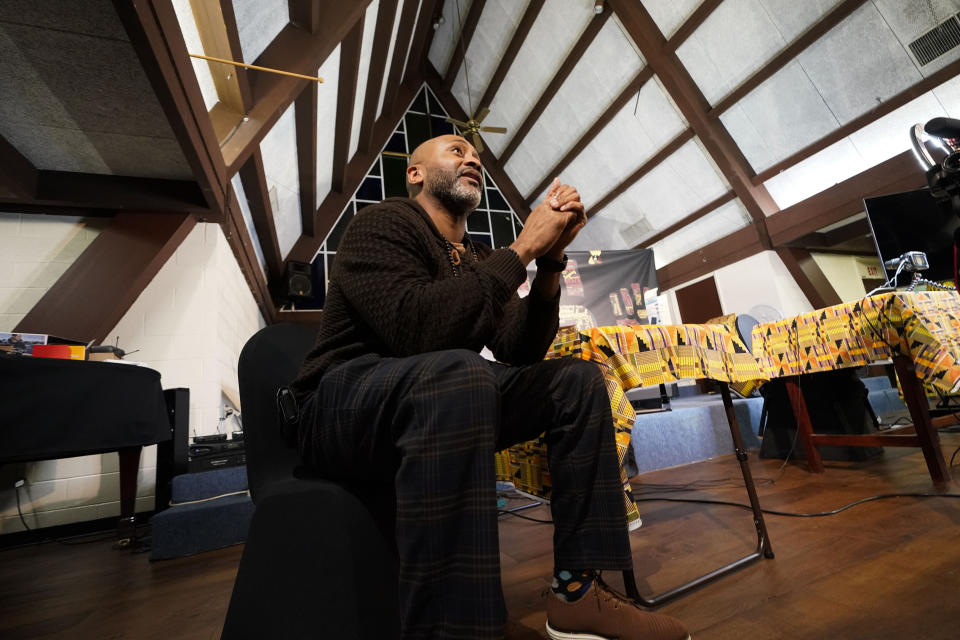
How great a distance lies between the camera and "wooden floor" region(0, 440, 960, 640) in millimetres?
802

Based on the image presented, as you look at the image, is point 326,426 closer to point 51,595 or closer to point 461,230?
point 461,230

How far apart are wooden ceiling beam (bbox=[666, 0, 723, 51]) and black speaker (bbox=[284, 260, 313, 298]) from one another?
5.49 meters

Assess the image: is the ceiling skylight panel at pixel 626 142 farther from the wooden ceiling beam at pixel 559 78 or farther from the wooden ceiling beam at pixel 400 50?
the wooden ceiling beam at pixel 400 50

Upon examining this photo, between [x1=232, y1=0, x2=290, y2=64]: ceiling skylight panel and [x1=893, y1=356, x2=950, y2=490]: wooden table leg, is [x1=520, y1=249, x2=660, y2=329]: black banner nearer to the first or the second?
[x1=232, y1=0, x2=290, y2=64]: ceiling skylight panel

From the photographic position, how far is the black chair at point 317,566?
0.60 metres

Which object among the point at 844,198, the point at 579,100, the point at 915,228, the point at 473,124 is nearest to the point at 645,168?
the point at 579,100

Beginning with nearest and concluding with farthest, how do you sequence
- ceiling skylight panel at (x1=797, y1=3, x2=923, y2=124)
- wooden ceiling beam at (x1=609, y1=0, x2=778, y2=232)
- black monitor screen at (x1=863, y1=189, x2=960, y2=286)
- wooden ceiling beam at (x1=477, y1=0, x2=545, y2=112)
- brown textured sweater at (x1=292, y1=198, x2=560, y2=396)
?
1. brown textured sweater at (x1=292, y1=198, x2=560, y2=396)
2. black monitor screen at (x1=863, y1=189, x2=960, y2=286)
3. ceiling skylight panel at (x1=797, y1=3, x2=923, y2=124)
4. wooden ceiling beam at (x1=609, y1=0, x2=778, y2=232)
5. wooden ceiling beam at (x1=477, y1=0, x2=545, y2=112)

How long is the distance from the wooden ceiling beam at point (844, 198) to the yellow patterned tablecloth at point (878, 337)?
3.52 metres

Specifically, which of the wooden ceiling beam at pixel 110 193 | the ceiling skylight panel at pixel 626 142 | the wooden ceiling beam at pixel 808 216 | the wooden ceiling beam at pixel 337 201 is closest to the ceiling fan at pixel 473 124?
the ceiling skylight panel at pixel 626 142

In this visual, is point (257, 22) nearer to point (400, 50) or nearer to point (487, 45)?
point (400, 50)

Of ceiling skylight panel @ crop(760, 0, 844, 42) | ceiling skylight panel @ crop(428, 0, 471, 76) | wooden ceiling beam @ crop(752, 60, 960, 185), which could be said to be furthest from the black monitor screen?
ceiling skylight panel @ crop(428, 0, 471, 76)

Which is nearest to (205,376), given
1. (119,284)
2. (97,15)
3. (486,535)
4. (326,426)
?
(119,284)

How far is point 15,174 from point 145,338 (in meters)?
1.00

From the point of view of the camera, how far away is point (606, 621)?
29.8 inches
